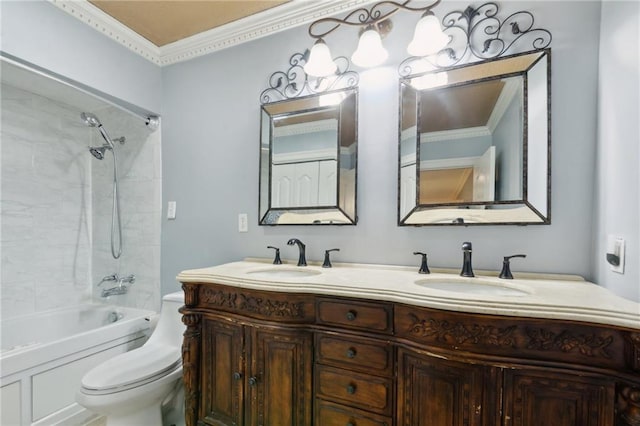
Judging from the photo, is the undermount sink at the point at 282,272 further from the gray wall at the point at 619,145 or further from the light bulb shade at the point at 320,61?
the gray wall at the point at 619,145

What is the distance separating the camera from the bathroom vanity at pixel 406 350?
78 centimetres

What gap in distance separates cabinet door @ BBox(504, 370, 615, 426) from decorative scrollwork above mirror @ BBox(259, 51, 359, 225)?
3.10 ft

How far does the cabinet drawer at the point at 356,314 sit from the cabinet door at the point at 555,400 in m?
0.38

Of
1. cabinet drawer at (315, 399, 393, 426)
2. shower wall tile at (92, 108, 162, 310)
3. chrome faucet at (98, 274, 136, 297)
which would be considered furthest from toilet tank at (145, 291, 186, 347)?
cabinet drawer at (315, 399, 393, 426)

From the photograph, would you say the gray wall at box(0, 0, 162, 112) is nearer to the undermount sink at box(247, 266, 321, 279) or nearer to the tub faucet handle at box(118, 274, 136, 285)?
the tub faucet handle at box(118, 274, 136, 285)

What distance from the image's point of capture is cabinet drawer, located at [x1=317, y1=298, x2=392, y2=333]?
1.00 meters

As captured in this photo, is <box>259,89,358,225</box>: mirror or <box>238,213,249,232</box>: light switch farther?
<box>238,213,249,232</box>: light switch

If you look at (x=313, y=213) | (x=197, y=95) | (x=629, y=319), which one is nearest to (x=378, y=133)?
(x=313, y=213)

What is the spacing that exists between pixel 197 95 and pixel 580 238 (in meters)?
2.36

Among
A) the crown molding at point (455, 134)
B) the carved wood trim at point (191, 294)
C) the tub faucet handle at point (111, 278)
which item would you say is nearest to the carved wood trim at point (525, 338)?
the crown molding at point (455, 134)

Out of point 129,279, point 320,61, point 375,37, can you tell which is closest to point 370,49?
point 375,37

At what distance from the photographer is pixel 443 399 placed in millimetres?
896

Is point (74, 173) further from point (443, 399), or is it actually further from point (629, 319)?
point (629, 319)

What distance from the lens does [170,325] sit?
1.74 metres
